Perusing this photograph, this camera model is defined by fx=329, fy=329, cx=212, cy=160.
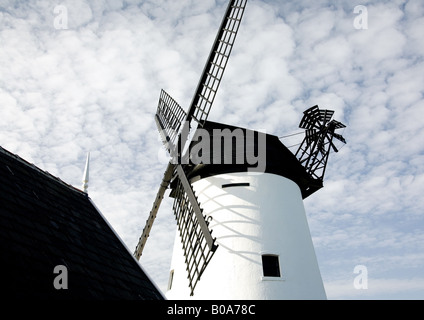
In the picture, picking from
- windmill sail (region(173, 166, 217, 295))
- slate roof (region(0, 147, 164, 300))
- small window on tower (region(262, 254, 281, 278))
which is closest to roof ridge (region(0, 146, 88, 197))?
slate roof (region(0, 147, 164, 300))

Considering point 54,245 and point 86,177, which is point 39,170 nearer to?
point 86,177

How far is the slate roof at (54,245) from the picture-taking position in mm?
3242

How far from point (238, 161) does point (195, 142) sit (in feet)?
4.88

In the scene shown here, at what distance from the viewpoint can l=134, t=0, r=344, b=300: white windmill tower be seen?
7.57m

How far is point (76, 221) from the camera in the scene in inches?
205

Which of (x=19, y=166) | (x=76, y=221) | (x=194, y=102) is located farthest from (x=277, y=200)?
(x=19, y=166)

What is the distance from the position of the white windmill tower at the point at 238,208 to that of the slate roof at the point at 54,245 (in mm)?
2235

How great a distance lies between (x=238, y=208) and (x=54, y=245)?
503 centimetres

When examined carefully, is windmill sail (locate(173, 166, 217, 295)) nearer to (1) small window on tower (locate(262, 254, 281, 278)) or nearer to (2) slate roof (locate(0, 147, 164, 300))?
(1) small window on tower (locate(262, 254, 281, 278))

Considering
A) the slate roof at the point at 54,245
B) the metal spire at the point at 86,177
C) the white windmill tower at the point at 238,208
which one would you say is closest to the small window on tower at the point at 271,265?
the white windmill tower at the point at 238,208

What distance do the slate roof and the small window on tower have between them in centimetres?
322

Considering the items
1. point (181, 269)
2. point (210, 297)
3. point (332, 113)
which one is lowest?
point (210, 297)

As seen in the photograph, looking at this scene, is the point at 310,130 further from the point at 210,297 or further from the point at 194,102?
the point at 210,297

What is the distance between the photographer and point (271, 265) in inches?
305
